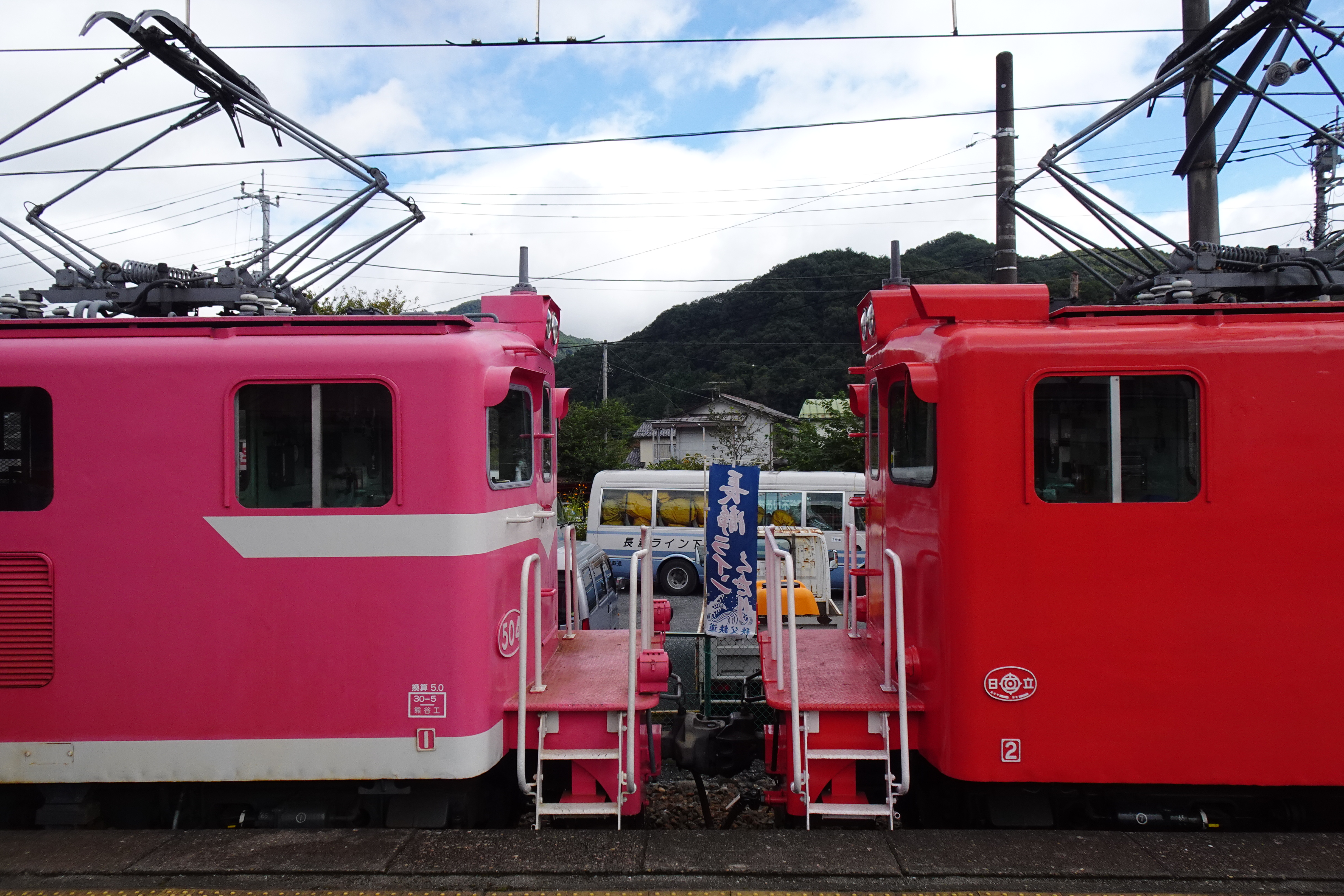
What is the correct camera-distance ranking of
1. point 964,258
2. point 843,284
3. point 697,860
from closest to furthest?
1. point 697,860
2. point 964,258
3. point 843,284

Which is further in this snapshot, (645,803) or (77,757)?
(645,803)

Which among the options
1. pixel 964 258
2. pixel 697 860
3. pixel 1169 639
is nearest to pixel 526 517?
pixel 697 860

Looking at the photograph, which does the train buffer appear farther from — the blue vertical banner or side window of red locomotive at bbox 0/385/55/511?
side window of red locomotive at bbox 0/385/55/511

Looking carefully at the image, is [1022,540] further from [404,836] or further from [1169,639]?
[404,836]

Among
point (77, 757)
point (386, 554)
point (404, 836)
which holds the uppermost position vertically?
point (386, 554)

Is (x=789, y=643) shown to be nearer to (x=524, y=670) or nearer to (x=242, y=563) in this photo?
(x=524, y=670)

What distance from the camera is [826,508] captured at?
54.1 feet

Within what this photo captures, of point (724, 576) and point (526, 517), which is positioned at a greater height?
point (526, 517)

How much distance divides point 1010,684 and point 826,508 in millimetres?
12742

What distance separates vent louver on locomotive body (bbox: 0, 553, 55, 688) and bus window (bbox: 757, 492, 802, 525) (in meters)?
13.2

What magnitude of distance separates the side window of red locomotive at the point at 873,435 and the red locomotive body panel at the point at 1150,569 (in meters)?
1.29

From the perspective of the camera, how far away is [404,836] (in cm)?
373

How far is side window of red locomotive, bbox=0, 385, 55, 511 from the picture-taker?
13.1 ft

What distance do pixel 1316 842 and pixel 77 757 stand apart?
19.3 feet
